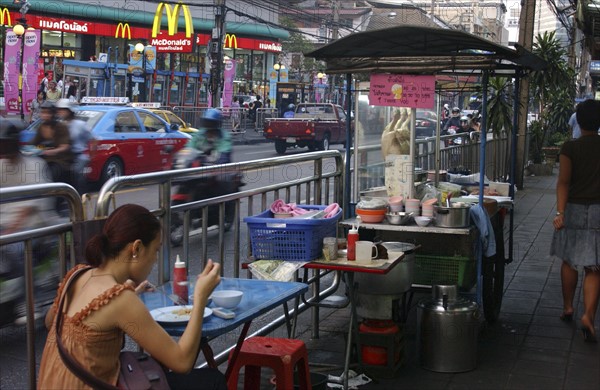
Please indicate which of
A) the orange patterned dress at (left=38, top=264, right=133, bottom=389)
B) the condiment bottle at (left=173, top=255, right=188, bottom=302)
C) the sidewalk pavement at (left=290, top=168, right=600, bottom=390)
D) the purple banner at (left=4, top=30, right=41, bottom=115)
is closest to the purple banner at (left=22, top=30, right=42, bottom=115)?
the purple banner at (left=4, top=30, right=41, bottom=115)

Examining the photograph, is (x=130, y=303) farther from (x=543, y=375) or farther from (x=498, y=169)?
(x=498, y=169)

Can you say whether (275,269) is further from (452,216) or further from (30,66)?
(30,66)

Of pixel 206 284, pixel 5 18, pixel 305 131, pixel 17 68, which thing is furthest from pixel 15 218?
pixel 5 18

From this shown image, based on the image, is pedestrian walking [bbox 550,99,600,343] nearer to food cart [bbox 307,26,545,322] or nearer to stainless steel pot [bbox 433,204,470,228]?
food cart [bbox 307,26,545,322]

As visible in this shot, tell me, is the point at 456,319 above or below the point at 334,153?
below

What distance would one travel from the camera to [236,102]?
43656 mm

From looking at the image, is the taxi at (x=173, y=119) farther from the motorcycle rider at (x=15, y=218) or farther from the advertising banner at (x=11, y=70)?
the motorcycle rider at (x=15, y=218)

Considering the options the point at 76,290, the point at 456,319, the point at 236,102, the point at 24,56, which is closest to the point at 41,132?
the point at 456,319

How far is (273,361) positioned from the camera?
425cm

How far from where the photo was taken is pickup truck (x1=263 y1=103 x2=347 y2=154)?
28.2m

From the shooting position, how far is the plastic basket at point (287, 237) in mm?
5047

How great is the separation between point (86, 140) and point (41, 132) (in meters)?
1.36

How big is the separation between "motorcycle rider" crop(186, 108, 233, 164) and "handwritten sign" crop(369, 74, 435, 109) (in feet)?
16.6

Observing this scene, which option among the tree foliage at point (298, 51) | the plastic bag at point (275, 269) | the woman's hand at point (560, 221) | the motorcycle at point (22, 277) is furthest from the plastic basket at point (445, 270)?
the tree foliage at point (298, 51)
